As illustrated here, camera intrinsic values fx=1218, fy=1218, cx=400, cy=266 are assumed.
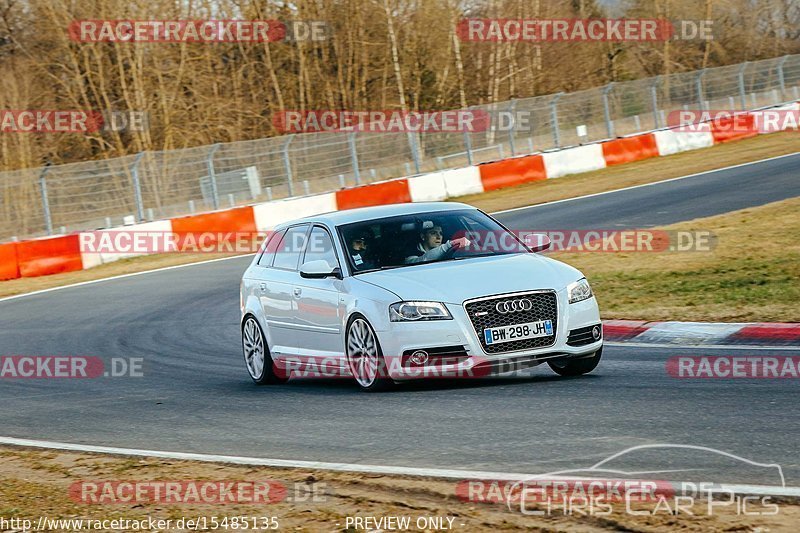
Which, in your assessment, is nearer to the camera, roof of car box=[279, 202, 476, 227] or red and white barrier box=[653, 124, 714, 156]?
roof of car box=[279, 202, 476, 227]

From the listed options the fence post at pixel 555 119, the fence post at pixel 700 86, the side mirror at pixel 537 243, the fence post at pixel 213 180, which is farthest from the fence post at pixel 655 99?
the side mirror at pixel 537 243

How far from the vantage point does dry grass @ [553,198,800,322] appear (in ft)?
40.3

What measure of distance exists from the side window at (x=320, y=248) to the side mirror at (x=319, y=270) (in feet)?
0.44

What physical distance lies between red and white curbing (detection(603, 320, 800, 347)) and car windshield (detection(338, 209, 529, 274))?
205cm

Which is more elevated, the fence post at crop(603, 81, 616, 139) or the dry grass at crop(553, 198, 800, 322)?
the fence post at crop(603, 81, 616, 139)

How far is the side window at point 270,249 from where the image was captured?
37.9 ft

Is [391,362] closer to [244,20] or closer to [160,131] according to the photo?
[160,131]

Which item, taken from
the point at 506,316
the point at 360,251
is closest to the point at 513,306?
the point at 506,316

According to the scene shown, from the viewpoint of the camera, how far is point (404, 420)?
27.1 ft

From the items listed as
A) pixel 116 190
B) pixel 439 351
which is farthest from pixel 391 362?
pixel 116 190

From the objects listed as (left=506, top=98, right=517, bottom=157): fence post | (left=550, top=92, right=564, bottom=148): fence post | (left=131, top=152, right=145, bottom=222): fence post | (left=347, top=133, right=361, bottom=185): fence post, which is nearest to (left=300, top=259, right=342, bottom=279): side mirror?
(left=131, top=152, right=145, bottom=222): fence post

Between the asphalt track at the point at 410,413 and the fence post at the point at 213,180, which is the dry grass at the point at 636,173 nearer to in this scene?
the fence post at the point at 213,180

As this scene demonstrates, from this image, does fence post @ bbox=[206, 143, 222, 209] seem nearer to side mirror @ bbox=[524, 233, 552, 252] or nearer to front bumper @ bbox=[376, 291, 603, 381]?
side mirror @ bbox=[524, 233, 552, 252]

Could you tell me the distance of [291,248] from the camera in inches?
442
